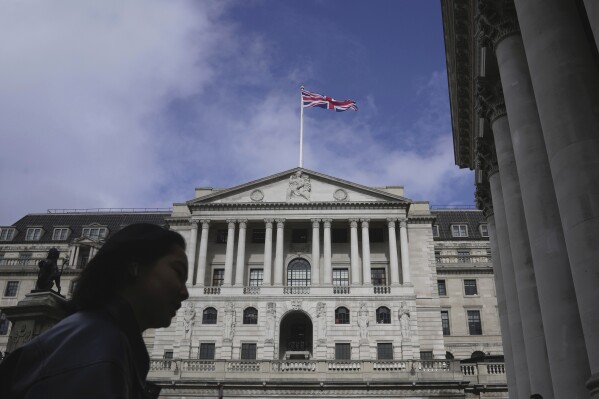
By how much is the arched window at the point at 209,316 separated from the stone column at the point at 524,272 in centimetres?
3856

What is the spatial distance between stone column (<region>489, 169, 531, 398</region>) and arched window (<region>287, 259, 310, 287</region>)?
3443cm

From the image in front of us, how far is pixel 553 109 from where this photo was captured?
470 inches

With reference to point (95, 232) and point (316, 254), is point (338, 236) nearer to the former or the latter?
point (316, 254)

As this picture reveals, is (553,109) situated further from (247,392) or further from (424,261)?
(424,261)

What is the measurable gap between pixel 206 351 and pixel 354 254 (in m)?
16.7

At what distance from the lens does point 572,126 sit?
37.6 feet

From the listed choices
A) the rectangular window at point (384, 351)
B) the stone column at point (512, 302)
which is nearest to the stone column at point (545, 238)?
the stone column at point (512, 302)

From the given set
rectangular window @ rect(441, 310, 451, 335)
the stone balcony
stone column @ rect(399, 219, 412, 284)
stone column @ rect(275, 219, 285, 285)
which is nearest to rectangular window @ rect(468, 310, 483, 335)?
rectangular window @ rect(441, 310, 451, 335)

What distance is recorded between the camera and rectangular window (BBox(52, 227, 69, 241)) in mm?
79188

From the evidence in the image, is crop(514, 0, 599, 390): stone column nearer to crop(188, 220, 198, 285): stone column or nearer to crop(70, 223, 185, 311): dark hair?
crop(70, 223, 185, 311): dark hair

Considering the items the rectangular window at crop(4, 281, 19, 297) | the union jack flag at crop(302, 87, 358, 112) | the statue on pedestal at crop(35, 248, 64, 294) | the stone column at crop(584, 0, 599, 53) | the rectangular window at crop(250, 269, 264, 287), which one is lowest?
the statue on pedestal at crop(35, 248, 64, 294)

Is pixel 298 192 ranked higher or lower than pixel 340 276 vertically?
higher

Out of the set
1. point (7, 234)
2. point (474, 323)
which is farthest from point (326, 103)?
point (7, 234)

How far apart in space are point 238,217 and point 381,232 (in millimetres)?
14912
